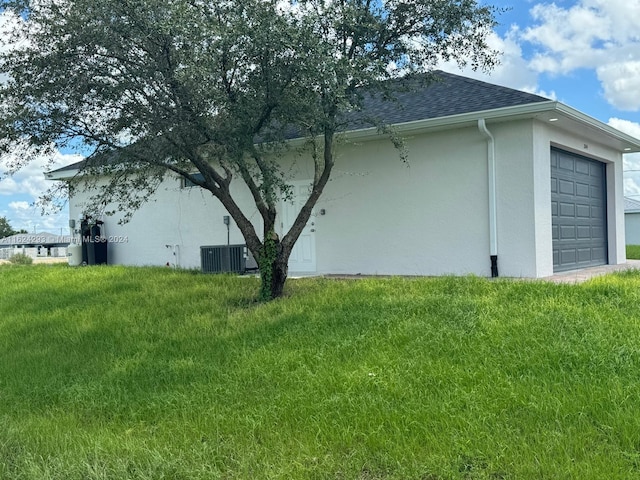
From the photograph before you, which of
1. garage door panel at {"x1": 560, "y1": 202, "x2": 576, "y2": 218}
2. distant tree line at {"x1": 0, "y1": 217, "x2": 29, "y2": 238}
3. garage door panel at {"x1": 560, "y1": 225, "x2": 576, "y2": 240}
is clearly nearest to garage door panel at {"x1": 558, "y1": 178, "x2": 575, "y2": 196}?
garage door panel at {"x1": 560, "y1": 202, "x2": 576, "y2": 218}

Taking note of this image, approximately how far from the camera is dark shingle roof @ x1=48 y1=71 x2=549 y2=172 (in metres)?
7.94

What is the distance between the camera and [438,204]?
9500 mm

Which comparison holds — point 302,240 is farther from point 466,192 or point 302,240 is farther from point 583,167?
point 583,167

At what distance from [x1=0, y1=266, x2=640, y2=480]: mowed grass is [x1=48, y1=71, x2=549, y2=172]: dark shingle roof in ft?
9.44

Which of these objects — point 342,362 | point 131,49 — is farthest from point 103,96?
point 342,362

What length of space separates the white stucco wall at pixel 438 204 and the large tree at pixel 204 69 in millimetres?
1956

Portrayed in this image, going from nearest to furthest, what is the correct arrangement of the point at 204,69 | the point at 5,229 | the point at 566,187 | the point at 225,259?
the point at 204,69 < the point at 566,187 < the point at 225,259 < the point at 5,229

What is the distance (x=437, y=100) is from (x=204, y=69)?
5.70 meters

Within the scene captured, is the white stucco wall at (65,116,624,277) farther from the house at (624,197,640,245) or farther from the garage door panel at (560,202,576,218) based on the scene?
the house at (624,197,640,245)

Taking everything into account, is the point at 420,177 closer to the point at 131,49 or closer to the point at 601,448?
the point at 131,49

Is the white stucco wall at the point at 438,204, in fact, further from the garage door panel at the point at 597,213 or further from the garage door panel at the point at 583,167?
the garage door panel at the point at 597,213

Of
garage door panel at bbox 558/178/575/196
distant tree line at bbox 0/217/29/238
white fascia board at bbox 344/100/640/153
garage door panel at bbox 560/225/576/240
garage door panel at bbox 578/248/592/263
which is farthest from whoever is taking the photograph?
distant tree line at bbox 0/217/29/238

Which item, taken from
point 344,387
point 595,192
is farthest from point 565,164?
point 344,387

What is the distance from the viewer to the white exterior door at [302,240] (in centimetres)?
1094
